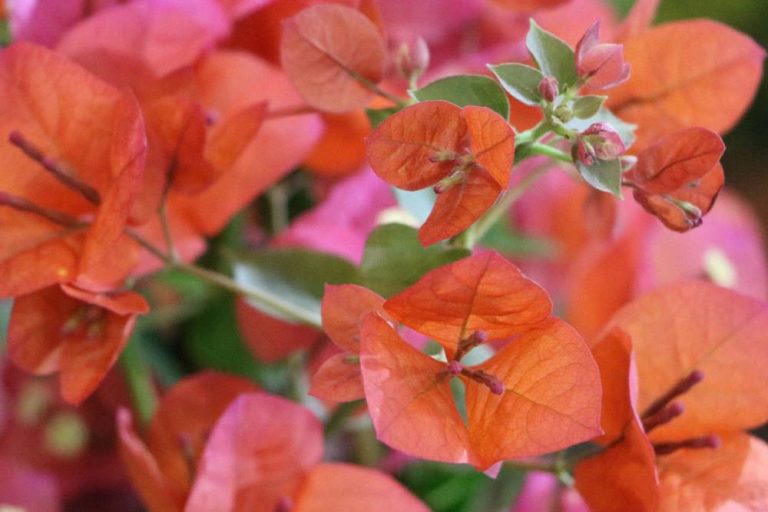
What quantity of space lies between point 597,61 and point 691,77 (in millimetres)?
124

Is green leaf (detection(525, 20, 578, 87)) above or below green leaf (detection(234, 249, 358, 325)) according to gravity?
above

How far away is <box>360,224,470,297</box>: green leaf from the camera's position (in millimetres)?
400

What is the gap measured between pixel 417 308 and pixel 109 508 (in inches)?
16.6

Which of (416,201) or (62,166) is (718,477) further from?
(62,166)

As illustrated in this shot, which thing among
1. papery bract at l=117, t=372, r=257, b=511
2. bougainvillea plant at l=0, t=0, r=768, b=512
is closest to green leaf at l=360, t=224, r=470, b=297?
bougainvillea plant at l=0, t=0, r=768, b=512

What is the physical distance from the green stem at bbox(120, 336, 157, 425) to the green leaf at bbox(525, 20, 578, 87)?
304 millimetres

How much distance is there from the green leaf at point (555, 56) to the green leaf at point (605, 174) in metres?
0.04

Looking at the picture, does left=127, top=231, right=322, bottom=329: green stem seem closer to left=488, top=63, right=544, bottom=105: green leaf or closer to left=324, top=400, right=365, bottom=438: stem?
left=324, top=400, right=365, bottom=438: stem

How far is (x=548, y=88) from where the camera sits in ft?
1.13

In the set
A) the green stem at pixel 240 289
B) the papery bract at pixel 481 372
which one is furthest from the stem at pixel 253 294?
the papery bract at pixel 481 372

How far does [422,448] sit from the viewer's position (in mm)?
340

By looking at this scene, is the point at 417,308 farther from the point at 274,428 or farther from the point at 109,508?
the point at 109,508

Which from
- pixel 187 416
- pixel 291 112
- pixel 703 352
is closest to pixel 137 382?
pixel 187 416

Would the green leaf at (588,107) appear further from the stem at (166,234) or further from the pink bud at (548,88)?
the stem at (166,234)
